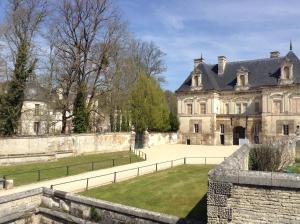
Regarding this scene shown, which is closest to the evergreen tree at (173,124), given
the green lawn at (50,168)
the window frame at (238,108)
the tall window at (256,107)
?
the window frame at (238,108)

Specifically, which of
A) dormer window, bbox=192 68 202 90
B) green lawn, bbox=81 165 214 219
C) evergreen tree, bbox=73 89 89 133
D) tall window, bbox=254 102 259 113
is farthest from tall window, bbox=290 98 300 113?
green lawn, bbox=81 165 214 219

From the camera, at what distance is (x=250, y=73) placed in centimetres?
4288

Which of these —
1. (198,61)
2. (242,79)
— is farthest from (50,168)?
(198,61)

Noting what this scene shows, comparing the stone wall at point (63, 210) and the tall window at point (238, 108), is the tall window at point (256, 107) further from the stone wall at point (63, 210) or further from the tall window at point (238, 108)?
the stone wall at point (63, 210)

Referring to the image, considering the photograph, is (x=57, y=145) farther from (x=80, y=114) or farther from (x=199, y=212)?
(x=199, y=212)

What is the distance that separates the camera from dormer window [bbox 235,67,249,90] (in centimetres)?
4228

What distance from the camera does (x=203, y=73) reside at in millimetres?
45156

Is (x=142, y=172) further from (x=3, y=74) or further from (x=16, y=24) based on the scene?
(x=16, y=24)

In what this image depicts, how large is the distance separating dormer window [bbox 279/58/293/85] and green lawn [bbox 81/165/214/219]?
77.4ft

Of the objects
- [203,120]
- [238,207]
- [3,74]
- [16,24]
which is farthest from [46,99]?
[238,207]

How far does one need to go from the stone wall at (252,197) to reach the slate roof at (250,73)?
1314 inches

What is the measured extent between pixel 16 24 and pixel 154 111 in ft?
61.0

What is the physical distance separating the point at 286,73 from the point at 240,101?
20.9 feet

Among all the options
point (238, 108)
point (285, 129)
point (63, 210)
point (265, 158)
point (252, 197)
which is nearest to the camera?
point (252, 197)
